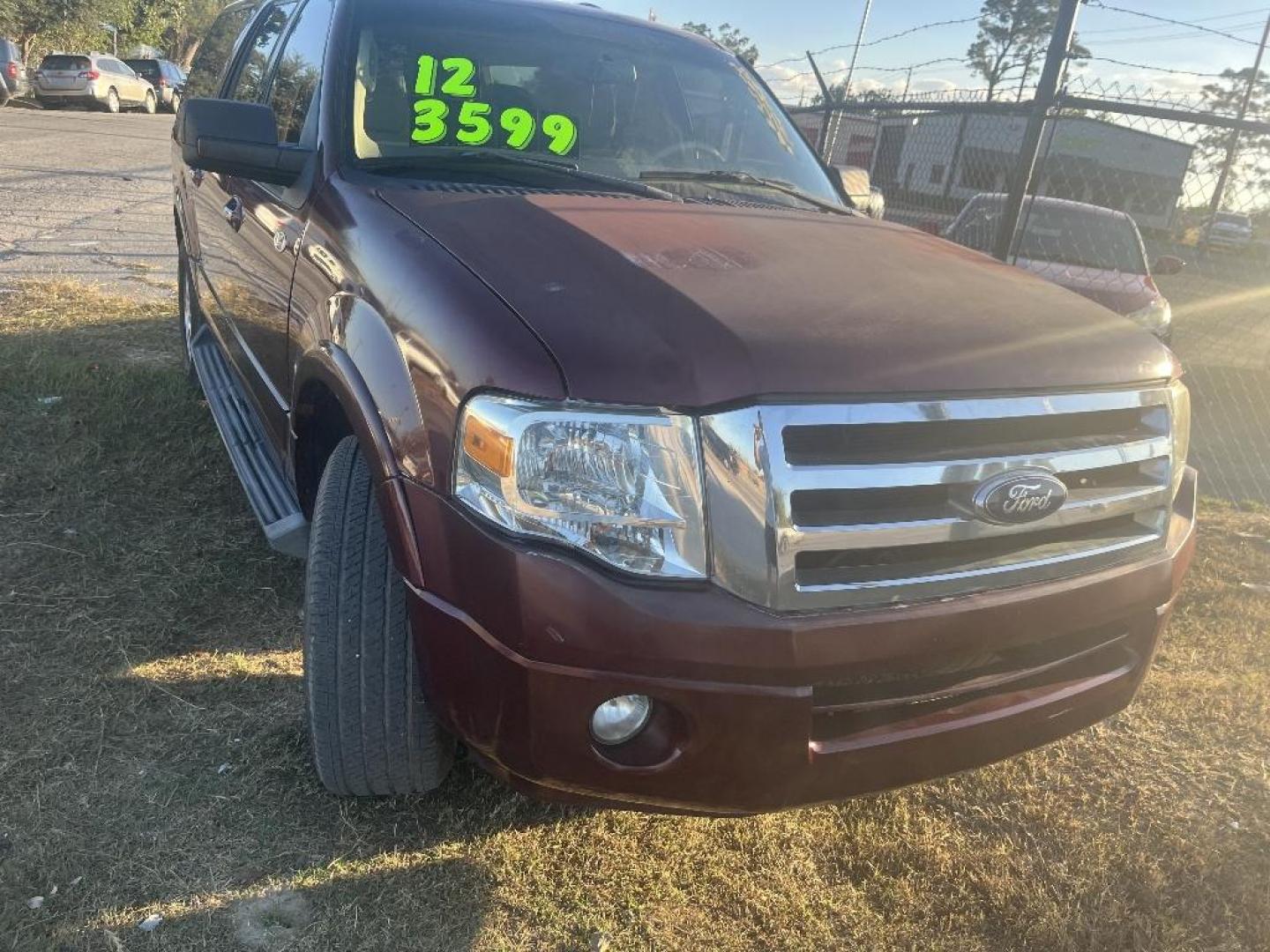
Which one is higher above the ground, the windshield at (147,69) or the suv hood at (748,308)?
the suv hood at (748,308)

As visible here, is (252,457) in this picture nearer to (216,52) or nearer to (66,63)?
(216,52)

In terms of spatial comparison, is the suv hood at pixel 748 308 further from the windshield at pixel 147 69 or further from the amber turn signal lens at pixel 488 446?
the windshield at pixel 147 69

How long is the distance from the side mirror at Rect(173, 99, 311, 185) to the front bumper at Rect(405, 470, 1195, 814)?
1311 millimetres

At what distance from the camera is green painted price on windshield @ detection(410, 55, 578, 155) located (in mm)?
2752

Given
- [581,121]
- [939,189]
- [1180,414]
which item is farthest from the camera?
[939,189]

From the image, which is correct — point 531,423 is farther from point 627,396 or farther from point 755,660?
point 755,660

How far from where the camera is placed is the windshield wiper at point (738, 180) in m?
2.94

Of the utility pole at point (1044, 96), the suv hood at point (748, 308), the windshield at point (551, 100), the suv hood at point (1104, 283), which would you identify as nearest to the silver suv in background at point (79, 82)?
the suv hood at point (1104, 283)

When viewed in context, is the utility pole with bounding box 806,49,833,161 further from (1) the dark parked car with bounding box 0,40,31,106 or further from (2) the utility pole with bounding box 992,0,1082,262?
(1) the dark parked car with bounding box 0,40,31,106

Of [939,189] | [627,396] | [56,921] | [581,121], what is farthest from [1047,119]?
[939,189]

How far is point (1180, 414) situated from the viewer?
2.20m

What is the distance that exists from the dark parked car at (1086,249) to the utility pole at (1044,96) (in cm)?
246

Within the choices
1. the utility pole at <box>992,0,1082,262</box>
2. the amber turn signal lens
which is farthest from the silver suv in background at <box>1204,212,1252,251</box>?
the amber turn signal lens

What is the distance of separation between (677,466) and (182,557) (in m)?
2.42
